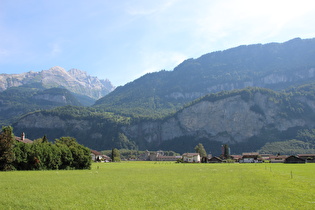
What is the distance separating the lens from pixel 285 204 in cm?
2116

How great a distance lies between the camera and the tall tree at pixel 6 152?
52.6 meters

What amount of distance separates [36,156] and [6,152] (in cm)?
712

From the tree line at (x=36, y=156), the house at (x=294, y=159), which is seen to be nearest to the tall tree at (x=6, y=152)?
the tree line at (x=36, y=156)

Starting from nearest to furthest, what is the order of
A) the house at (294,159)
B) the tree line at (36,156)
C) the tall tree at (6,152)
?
the tall tree at (6,152), the tree line at (36,156), the house at (294,159)

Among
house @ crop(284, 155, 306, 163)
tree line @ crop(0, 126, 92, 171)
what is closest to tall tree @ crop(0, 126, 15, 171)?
tree line @ crop(0, 126, 92, 171)

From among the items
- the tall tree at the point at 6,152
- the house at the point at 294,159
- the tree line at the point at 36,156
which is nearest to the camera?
the tall tree at the point at 6,152

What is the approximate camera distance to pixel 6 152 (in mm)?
52500

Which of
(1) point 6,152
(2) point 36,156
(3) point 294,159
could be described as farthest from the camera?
(3) point 294,159

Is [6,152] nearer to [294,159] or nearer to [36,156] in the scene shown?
[36,156]

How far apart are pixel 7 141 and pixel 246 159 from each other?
127m

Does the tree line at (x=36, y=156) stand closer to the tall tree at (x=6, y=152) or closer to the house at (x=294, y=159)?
the tall tree at (x=6, y=152)

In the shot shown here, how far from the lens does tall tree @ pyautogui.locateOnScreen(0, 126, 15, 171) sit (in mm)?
52594

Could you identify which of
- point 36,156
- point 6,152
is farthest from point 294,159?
point 6,152

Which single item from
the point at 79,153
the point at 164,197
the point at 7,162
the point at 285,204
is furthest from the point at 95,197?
the point at 79,153
